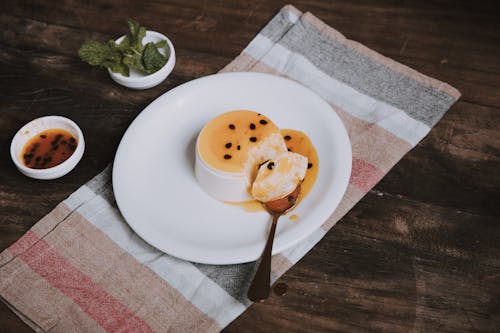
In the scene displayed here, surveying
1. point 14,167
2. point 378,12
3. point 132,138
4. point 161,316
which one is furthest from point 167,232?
point 378,12

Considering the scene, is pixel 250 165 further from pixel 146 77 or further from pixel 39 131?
pixel 39 131

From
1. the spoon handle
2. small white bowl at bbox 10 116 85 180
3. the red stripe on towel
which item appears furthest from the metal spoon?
small white bowl at bbox 10 116 85 180

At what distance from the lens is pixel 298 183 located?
50.0 inches

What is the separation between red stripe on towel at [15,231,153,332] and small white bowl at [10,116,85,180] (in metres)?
0.16

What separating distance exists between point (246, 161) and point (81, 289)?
0.51 metres

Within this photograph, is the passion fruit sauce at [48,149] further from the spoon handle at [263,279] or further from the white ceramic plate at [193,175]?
the spoon handle at [263,279]

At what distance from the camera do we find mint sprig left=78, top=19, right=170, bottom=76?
4.99ft

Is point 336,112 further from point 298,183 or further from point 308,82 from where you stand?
point 298,183

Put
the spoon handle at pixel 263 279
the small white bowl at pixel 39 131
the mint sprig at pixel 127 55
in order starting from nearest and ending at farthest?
the spoon handle at pixel 263 279 → the small white bowl at pixel 39 131 → the mint sprig at pixel 127 55

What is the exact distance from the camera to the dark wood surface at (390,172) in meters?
1.20

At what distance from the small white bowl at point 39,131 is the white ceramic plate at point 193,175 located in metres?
0.14

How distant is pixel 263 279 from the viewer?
1.16m

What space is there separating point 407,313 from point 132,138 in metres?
0.84

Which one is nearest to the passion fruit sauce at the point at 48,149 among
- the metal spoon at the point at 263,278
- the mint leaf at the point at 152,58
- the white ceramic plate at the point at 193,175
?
the white ceramic plate at the point at 193,175
